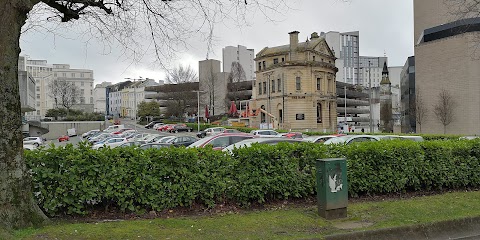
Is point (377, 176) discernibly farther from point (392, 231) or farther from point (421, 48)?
point (421, 48)

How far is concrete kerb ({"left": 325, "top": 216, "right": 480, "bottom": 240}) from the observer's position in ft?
21.5

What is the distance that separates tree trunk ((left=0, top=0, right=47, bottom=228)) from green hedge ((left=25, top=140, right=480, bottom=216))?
18.7 inches

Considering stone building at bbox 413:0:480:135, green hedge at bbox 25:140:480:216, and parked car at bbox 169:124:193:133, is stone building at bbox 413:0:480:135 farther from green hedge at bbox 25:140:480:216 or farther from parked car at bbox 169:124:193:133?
green hedge at bbox 25:140:480:216

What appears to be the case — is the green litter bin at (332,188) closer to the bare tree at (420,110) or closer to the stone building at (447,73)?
the stone building at (447,73)

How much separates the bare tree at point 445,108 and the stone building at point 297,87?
28852mm

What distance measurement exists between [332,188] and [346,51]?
6141 inches

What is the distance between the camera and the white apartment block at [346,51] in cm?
14712

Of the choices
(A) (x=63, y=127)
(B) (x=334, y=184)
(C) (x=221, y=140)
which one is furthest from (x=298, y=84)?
(B) (x=334, y=184)

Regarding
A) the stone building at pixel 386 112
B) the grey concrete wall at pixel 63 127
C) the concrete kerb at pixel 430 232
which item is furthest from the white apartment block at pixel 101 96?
the concrete kerb at pixel 430 232

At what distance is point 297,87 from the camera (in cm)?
8050

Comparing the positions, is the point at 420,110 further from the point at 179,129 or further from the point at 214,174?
the point at 214,174

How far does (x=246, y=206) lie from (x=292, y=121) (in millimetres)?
71962

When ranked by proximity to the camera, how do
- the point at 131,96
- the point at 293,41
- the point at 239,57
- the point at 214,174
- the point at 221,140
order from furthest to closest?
the point at 131,96 < the point at 239,57 < the point at 293,41 < the point at 221,140 < the point at 214,174

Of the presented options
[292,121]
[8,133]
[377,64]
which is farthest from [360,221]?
[377,64]
